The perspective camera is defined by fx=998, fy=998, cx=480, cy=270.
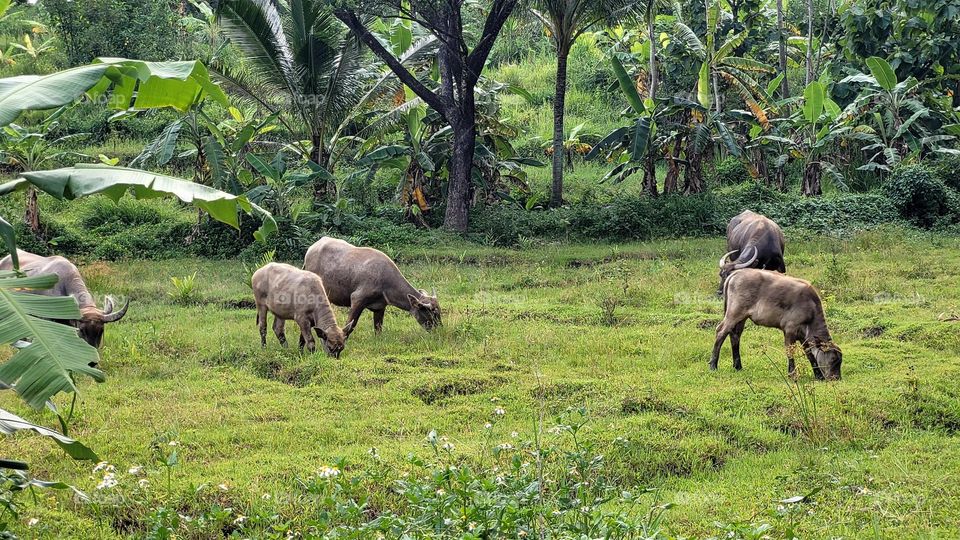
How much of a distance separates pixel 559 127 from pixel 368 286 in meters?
9.12

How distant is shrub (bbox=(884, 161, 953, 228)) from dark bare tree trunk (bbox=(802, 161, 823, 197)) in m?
1.98

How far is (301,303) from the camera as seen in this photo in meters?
10.8

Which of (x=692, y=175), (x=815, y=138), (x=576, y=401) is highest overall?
(x=815, y=138)

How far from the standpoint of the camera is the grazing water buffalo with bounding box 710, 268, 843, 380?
30.9 ft

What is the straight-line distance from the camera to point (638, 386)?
30.1ft

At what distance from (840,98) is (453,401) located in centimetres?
1661

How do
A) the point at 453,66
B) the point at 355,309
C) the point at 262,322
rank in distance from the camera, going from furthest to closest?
the point at 453,66 → the point at 355,309 → the point at 262,322

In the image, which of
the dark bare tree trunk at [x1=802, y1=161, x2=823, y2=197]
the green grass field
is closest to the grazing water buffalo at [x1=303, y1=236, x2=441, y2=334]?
the green grass field

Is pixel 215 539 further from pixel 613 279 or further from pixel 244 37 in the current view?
pixel 244 37

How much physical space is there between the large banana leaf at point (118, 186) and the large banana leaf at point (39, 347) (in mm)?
429

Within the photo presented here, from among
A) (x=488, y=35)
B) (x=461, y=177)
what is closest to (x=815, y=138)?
(x=488, y=35)

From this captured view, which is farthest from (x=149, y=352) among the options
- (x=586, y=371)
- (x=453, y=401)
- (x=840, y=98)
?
(x=840, y=98)

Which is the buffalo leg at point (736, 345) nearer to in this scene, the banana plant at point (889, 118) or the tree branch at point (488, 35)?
the tree branch at point (488, 35)

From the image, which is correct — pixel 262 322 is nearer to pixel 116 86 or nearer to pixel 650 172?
pixel 116 86
